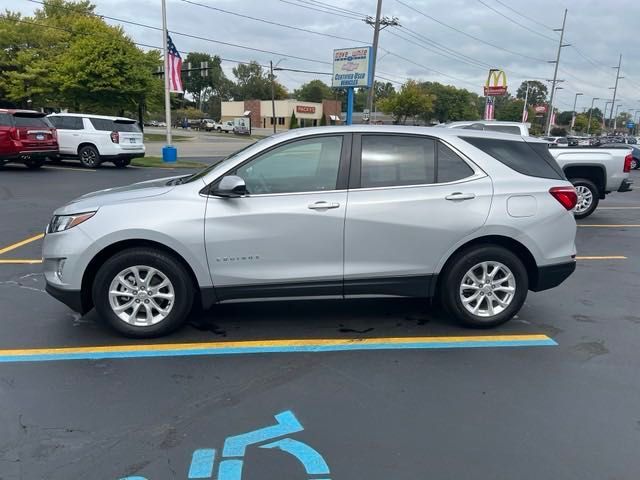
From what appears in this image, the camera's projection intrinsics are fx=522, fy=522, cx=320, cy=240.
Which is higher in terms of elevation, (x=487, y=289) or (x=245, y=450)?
(x=487, y=289)

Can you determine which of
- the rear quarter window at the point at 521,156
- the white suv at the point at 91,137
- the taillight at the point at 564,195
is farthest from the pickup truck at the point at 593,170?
the white suv at the point at 91,137

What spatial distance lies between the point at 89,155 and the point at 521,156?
1660 cm

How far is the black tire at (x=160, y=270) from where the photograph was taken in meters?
4.15

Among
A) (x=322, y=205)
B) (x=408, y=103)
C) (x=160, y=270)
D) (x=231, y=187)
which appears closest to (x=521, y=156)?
(x=322, y=205)

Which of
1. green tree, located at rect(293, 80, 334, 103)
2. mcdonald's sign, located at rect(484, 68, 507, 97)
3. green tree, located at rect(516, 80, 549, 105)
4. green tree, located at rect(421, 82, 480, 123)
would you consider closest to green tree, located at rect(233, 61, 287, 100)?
green tree, located at rect(293, 80, 334, 103)

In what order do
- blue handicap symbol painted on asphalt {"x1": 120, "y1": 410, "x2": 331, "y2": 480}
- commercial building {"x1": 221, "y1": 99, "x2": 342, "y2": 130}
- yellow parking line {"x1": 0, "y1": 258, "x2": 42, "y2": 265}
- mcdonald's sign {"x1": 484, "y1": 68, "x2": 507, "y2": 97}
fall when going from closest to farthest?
1. blue handicap symbol painted on asphalt {"x1": 120, "y1": 410, "x2": 331, "y2": 480}
2. yellow parking line {"x1": 0, "y1": 258, "x2": 42, "y2": 265}
3. mcdonald's sign {"x1": 484, "y1": 68, "x2": 507, "y2": 97}
4. commercial building {"x1": 221, "y1": 99, "x2": 342, "y2": 130}

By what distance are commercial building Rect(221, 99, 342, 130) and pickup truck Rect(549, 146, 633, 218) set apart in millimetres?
71880

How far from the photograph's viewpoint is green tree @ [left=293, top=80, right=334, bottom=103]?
119 meters

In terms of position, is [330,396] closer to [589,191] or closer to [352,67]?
[589,191]

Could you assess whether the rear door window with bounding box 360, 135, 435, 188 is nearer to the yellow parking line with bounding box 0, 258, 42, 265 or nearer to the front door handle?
the front door handle

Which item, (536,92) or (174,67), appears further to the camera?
(536,92)

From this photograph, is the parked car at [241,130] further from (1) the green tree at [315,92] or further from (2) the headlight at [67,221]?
(2) the headlight at [67,221]

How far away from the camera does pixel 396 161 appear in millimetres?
4488

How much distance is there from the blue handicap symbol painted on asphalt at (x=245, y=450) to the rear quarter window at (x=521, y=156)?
2916mm
